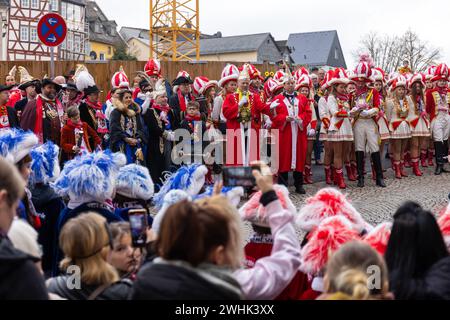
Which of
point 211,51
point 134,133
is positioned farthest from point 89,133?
point 211,51

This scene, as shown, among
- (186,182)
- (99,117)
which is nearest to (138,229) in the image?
(186,182)

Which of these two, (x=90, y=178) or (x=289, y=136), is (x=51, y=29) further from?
(x=90, y=178)

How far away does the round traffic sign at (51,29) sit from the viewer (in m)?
10.3

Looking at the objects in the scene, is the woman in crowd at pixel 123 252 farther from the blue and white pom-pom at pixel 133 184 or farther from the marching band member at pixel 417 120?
the marching band member at pixel 417 120

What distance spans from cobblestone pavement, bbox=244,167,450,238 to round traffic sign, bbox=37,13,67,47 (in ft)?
15.1

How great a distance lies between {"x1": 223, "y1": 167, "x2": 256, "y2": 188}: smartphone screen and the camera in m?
3.55

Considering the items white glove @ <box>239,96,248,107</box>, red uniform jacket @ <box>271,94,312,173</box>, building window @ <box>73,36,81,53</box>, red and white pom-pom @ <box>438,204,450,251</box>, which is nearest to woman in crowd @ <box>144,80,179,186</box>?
white glove @ <box>239,96,248,107</box>

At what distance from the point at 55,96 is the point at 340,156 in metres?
5.33

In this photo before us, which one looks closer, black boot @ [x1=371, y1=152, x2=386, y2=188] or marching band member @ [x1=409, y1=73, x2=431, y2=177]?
black boot @ [x1=371, y1=152, x2=386, y2=188]

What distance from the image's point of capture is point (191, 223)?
270 centimetres

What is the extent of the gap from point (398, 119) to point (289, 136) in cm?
292

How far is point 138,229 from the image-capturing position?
A: 3732mm

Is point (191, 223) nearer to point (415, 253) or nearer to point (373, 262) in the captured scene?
point (373, 262)

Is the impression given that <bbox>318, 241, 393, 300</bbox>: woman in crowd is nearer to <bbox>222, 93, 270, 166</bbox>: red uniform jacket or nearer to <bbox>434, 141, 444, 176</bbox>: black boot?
<bbox>222, 93, 270, 166</bbox>: red uniform jacket
